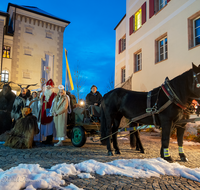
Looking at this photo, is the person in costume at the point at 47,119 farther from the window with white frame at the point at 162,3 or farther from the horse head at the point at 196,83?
the window with white frame at the point at 162,3

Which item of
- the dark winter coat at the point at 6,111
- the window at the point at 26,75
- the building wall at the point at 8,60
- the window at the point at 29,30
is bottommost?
the dark winter coat at the point at 6,111

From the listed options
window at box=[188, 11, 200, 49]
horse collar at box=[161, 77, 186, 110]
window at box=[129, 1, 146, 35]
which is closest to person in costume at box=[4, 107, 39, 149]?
horse collar at box=[161, 77, 186, 110]

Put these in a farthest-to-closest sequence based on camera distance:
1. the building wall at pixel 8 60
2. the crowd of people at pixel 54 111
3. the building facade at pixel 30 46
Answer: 1. the building facade at pixel 30 46
2. the building wall at pixel 8 60
3. the crowd of people at pixel 54 111

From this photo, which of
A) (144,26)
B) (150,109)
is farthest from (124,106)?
(144,26)

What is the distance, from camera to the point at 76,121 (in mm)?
7031

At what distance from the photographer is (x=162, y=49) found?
36.1 ft

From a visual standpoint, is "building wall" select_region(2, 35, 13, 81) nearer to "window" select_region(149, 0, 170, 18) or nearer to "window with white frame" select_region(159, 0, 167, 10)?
"window" select_region(149, 0, 170, 18)

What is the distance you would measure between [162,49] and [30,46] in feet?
57.2

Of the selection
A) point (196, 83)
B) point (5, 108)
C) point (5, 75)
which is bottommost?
point (5, 108)

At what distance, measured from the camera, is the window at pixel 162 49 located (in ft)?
34.9

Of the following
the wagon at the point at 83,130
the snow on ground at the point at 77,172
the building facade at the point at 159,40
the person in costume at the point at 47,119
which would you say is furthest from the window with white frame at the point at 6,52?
the snow on ground at the point at 77,172

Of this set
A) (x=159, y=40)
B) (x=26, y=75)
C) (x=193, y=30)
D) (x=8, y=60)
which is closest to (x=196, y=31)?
(x=193, y=30)

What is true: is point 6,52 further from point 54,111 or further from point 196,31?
point 196,31

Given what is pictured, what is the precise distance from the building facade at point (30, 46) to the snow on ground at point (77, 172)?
20446 mm
